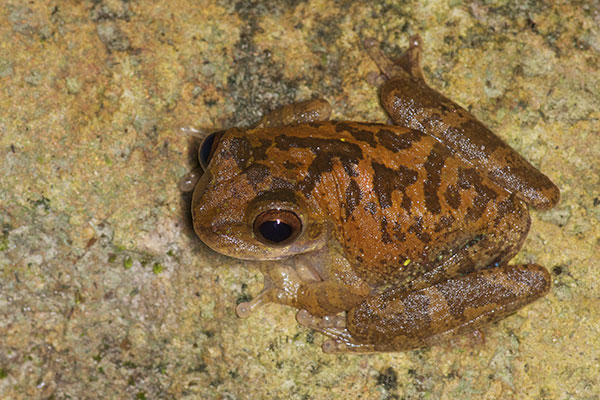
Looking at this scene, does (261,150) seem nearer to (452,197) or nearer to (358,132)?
(358,132)

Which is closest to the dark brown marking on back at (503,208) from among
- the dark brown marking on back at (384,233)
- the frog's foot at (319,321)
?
the dark brown marking on back at (384,233)

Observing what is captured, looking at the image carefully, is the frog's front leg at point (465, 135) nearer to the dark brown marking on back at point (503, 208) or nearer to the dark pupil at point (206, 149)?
the dark brown marking on back at point (503, 208)

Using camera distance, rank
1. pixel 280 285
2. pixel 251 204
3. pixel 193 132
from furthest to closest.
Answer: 1. pixel 193 132
2. pixel 280 285
3. pixel 251 204

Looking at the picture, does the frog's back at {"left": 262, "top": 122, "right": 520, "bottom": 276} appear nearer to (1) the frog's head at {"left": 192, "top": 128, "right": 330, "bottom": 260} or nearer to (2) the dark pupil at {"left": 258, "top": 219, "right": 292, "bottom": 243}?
(1) the frog's head at {"left": 192, "top": 128, "right": 330, "bottom": 260}

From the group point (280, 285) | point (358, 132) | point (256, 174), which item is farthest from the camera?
point (280, 285)

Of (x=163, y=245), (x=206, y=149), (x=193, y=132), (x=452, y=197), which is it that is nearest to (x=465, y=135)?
(x=452, y=197)

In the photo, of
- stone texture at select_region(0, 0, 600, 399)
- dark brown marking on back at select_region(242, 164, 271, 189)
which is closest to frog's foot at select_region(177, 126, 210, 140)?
stone texture at select_region(0, 0, 600, 399)

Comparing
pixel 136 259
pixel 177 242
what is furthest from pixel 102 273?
pixel 177 242
